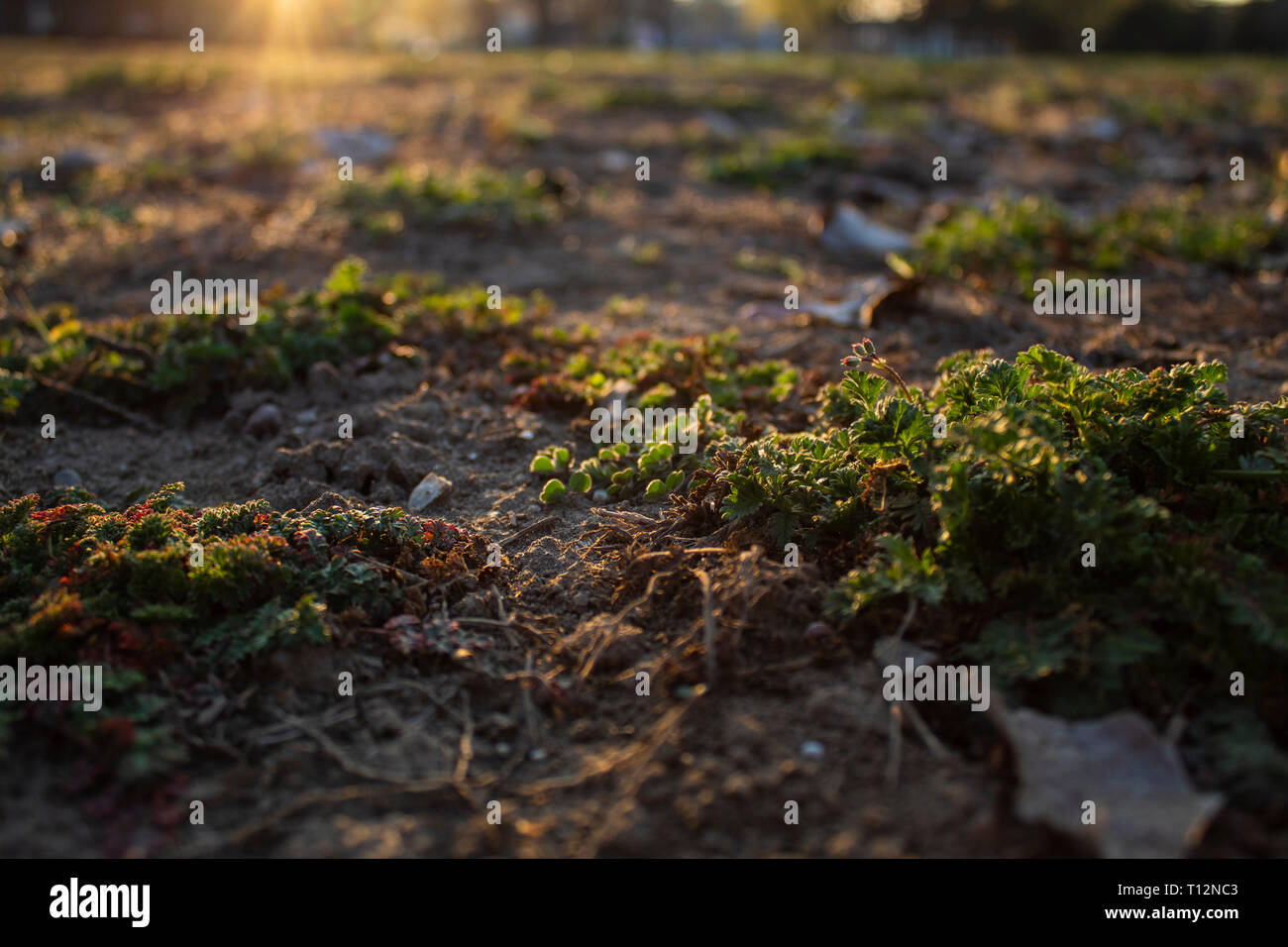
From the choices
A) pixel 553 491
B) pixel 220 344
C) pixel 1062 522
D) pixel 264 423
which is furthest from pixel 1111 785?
pixel 220 344

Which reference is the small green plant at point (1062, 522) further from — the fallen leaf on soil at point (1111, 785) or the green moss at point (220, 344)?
the green moss at point (220, 344)

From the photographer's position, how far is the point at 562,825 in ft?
7.84

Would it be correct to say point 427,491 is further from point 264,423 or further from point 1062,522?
point 1062,522

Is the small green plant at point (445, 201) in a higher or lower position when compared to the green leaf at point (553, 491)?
higher

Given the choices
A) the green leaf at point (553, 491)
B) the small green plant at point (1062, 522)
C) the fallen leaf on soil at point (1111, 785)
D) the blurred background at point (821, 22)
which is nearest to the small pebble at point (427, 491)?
the green leaf at point (553, 491)

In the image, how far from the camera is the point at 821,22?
131ft

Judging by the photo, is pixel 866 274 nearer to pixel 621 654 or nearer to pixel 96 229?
pixel 621 654

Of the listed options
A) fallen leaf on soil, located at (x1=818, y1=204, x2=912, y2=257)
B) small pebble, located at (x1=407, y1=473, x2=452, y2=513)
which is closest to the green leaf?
small pebble, located at (x1=407, y1=473, x2=452, y2=513)

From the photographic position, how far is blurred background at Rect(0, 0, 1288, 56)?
3350 centimetres

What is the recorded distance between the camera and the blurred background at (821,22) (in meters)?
33.5

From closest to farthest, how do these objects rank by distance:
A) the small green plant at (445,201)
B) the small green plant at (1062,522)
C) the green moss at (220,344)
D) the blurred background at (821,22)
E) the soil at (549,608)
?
the soil at (549,608)
the small green plant at (1062,522)
the green moss at (220,344)
the small green plant at (445,201)
the blurred background at (821,22)

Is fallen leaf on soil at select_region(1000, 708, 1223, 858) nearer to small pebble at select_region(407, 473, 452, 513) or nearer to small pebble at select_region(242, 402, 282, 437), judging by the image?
small pebble at select_region(407, 473, 452, 513)

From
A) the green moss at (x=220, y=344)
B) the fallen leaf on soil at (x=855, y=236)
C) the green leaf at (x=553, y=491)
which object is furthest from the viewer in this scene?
the fallen leaf on soil at (x=855, y=236)
